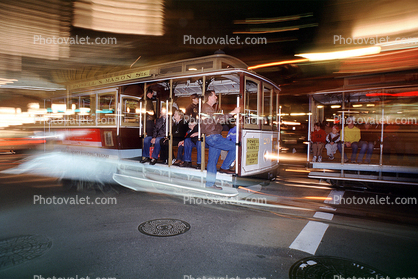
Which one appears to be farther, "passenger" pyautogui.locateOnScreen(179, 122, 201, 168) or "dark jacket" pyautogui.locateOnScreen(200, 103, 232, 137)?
"passenger" pyautogui.locateOnScreen(179, 122, 201, 168)

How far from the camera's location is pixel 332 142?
846 cm

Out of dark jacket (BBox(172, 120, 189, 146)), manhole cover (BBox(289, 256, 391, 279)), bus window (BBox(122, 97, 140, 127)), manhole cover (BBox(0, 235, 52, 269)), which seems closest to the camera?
manhole cover (BBox(289, 256, 391, 279))

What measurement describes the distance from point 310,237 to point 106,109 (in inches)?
286

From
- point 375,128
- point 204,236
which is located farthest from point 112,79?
point 375,128

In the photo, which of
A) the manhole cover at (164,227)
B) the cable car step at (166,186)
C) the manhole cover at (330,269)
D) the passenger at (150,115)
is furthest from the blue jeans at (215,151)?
the manhole cover at (330,269)

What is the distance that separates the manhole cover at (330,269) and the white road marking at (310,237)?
0.26 m

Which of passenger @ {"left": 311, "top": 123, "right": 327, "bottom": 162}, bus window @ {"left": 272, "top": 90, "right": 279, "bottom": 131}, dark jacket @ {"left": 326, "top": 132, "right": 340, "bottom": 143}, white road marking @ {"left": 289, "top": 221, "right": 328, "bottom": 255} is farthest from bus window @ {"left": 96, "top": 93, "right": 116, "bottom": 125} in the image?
dark jacket @ {"left": 326, "top": 132, "right": 340, "bottom": 143}

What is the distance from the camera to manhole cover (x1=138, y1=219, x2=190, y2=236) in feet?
12.5

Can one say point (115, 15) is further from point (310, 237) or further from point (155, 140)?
point (310, 237)

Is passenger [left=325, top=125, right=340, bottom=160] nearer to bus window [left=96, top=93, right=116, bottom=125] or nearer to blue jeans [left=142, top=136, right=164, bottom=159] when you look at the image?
blue jeans [left=142, top=136, right=164, bottom=159]

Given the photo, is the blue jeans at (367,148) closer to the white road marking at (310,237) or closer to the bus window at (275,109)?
the bus window at (275,109)

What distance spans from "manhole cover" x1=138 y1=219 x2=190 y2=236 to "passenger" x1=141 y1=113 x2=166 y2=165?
2677mm

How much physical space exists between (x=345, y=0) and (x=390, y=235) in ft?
37.2

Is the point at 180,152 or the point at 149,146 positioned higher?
A: the point at 149,146
